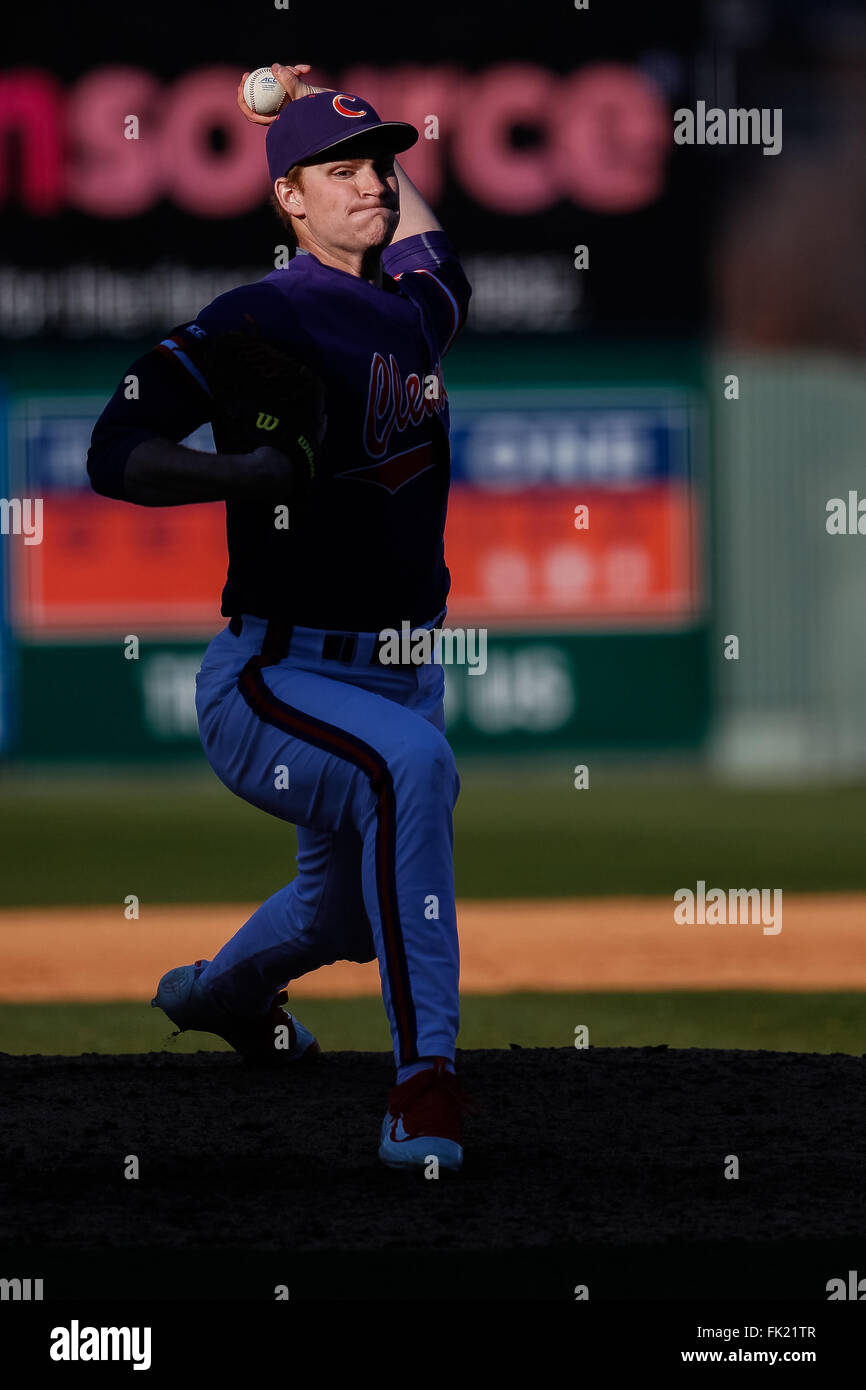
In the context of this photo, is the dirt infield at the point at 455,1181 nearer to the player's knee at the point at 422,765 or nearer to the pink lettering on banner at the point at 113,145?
the player's knee at the point at 422,765

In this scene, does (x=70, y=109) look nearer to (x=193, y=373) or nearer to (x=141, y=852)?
(x=141, y=852)

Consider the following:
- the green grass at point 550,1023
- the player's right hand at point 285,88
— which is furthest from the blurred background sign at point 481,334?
the player's right hand at point 285,88

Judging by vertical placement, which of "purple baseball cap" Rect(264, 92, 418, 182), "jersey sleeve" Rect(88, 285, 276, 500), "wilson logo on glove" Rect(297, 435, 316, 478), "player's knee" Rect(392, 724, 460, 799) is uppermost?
"purple baseball cap" Rect(264, 92, 418, 182)

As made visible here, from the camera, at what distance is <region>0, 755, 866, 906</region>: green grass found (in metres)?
11.9

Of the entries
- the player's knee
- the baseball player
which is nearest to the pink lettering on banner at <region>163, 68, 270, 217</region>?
the baseball player

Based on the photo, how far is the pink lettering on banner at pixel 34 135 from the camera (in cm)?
1931

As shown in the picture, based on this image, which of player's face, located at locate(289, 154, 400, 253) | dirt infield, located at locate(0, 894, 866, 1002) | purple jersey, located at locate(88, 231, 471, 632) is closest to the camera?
purple jersey, located at locate(88, 231, 471, 632)

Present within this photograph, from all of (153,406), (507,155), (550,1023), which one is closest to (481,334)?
(507,155)

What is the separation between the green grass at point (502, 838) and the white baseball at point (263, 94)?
6774 millimetres

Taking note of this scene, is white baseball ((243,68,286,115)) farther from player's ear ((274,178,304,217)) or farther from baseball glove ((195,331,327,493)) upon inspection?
baseball glove ((195,331,327,493))

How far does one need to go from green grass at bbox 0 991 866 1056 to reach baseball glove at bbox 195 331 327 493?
2.60 metres

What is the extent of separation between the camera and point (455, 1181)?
3.88 m

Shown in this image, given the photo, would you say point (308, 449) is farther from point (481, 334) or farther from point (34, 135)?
point (34, 135)
